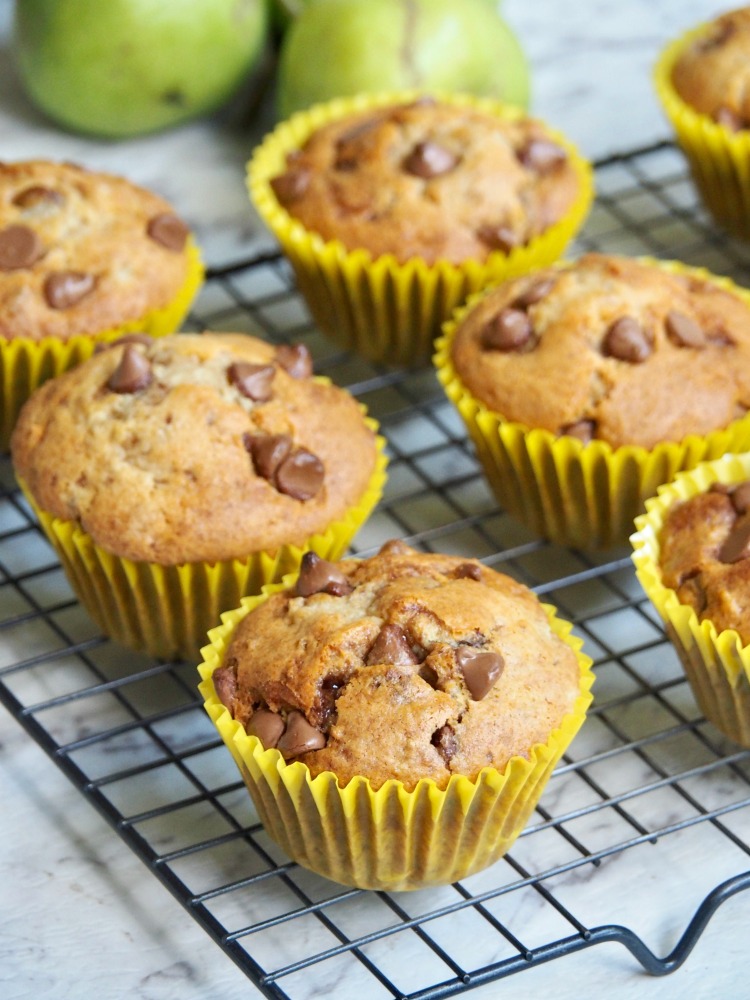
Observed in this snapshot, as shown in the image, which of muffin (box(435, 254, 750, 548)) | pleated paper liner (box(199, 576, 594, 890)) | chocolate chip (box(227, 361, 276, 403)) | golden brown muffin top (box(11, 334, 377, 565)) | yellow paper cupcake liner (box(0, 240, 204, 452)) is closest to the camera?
pleated paper liner (box(199, 576, 594, 890))

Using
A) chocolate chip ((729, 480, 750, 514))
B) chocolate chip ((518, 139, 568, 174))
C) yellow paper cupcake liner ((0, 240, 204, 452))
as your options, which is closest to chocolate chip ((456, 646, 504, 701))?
chocolate chip ((729, 480, 750, 514))

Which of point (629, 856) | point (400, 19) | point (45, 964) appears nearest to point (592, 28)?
point (400, 19)

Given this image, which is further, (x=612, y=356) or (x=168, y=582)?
(x=612, y=356)

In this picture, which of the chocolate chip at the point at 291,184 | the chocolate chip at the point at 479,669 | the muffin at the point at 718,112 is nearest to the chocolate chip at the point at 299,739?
the chocolate chip at the point at 479,669

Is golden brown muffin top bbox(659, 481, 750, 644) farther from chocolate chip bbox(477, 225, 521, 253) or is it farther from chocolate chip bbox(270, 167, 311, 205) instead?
chocolate chip bbox(270, 167, 311, 205)

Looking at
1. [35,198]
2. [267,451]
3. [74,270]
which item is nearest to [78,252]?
[74,270]

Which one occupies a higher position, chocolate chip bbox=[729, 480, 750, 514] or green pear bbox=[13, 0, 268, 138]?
green pear bbox=[13, 0, 268, 138]

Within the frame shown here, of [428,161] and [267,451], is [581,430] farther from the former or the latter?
[428,161]
